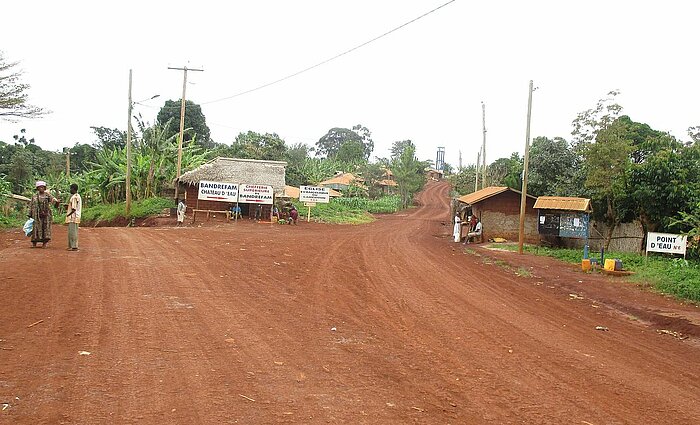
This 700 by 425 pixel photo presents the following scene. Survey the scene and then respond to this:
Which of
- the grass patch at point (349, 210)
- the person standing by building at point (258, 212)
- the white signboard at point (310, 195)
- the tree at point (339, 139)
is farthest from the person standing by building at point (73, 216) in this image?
the tree at point (339, 139)

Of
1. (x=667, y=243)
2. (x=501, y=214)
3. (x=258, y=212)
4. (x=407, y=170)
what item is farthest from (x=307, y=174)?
(x=667, y=243)

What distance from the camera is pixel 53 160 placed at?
48.5 meters

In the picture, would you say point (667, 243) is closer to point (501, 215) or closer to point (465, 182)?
point (501, 215)

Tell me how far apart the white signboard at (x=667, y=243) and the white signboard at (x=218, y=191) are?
808 inches

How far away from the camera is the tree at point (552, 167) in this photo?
30105 mm

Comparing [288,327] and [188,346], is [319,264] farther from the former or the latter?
[188,346]

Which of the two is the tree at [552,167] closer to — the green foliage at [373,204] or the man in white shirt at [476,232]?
the man in white shirt at [476,232]

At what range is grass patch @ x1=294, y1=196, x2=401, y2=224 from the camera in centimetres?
3747

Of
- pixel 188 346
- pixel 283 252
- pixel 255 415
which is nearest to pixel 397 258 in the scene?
pixel 283 252

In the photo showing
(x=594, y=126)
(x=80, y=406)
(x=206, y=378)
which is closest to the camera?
(x=80, y=406)

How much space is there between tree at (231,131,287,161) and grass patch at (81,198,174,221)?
17331mm

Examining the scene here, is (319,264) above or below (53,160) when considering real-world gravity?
below

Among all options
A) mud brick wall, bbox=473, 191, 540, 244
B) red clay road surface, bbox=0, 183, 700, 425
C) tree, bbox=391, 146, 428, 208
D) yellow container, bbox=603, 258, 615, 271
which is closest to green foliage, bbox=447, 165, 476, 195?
tree, bbox=391, 146, 428, 208

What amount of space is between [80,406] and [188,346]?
Result: 1861 mm
